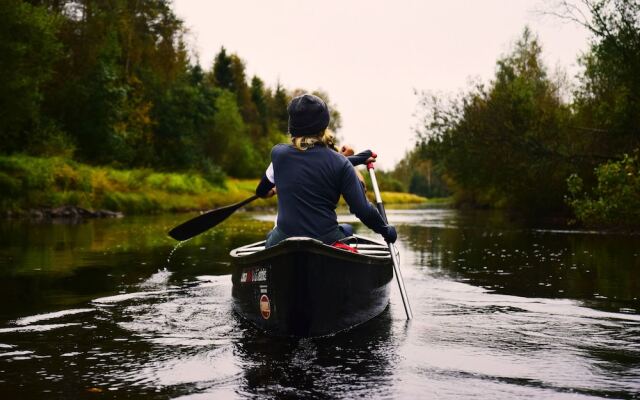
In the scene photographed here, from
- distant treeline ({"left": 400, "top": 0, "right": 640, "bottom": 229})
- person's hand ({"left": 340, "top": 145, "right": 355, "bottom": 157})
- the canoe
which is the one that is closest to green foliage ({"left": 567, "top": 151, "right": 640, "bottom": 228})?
distant treeline ({"left": 400, "top": 0, "right": 640, "bottom": 229})

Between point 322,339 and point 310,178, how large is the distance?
1.36m

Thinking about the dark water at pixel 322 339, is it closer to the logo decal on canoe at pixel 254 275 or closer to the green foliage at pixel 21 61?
the logo decal on canoe at pixel 254 275

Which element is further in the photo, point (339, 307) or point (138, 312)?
point (138, 312)

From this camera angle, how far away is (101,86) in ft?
118

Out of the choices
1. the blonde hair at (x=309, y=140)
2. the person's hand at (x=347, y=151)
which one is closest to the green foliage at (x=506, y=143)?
the person's hand at (x=347, y=151)

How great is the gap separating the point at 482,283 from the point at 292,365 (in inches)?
216

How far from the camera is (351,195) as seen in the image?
609 cm

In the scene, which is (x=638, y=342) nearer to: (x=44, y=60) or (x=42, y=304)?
(x=42, y=304)

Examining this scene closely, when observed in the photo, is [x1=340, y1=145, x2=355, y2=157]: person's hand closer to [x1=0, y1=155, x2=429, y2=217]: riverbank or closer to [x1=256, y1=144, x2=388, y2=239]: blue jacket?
[x1=256, y1=144, x2=388, y2=239]: blue jacket

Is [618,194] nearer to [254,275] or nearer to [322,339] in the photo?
[322,339]

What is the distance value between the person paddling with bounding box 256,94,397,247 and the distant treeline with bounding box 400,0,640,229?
511 inches

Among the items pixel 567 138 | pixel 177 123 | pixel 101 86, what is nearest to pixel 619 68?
pixel 567 138

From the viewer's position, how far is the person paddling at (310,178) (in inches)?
236

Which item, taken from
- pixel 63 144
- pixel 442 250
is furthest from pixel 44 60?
pixel 442 250
